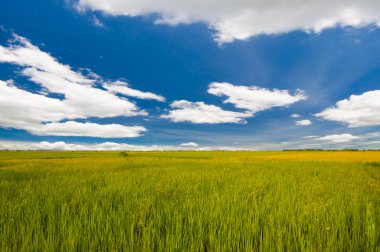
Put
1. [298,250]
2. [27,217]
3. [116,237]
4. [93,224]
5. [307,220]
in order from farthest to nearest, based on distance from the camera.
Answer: [27,217] < [307,220] < [93,224] < [116,237] < [298,250]

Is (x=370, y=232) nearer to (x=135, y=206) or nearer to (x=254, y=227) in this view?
(x=254, y=227)

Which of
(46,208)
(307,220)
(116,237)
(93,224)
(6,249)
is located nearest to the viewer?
(6,249)

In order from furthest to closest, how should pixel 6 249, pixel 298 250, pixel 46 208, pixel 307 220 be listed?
pixel 46 208, pixel 307 220, pixel 298 250, pixel 6 249

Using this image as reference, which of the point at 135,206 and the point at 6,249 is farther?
the point at 135,206

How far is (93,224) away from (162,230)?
2.91ft

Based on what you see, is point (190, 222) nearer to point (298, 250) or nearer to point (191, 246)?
point (191, 246)

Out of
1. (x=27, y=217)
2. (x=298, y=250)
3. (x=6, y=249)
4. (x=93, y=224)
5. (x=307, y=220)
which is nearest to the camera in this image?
(x=6, y=249)

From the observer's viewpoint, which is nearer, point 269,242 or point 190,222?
point 269,242

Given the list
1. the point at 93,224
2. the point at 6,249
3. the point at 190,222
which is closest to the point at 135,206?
the point at 93,224

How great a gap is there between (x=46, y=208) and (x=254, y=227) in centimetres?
355

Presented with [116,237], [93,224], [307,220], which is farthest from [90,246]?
[307,220]

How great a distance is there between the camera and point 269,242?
8.42 ft

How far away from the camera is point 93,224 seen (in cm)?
296

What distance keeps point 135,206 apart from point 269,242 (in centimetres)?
241
